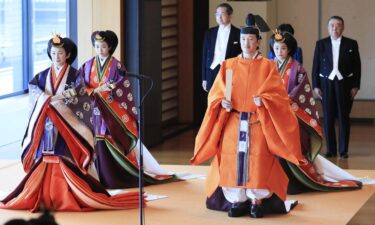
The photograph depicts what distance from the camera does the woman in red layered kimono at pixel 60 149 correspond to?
6152 mm

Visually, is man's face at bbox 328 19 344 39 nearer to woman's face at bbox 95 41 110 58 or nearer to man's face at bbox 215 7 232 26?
man's face at bbox 215 7 232 26

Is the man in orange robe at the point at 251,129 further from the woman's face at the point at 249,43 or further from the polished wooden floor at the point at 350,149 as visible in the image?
the polished wooden floor at the point at 350,149

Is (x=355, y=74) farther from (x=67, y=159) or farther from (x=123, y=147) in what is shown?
(x=67, y=159)

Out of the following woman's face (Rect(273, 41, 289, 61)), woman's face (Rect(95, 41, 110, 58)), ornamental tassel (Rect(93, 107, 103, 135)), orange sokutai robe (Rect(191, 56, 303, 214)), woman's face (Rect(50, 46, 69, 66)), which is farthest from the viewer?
ornamental tassel (Rect(93, 107, 103, 135))

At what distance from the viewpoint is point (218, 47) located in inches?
359

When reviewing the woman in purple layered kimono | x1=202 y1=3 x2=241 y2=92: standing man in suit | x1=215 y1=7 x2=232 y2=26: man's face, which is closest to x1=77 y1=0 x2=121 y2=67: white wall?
x1=202 y1=3 x2=241 y2=92: standing man in suit

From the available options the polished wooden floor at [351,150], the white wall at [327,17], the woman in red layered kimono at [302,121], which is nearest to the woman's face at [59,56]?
the woman in red layered kimono at [302,121]

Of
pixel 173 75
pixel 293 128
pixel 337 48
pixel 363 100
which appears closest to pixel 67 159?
pixel 293 128

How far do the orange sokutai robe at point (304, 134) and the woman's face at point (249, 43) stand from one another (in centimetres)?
101

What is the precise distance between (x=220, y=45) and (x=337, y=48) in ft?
4.00

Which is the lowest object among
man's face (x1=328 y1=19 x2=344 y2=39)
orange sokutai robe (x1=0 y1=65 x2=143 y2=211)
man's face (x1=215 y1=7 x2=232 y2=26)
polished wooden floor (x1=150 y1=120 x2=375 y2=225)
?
polished wooden floor (x1=150 y1=120 x2=375 y2=225)

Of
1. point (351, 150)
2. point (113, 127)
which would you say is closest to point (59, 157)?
point (113, 127)

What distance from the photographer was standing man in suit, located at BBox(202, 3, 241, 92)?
355 inches

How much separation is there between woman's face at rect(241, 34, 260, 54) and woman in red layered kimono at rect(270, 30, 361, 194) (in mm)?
911
